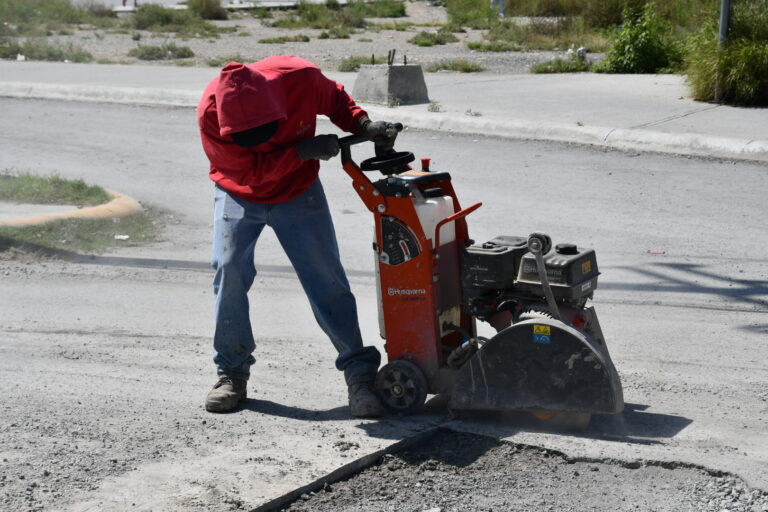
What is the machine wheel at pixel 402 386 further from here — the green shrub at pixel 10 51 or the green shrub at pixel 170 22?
the green shrub at pixel 170 22

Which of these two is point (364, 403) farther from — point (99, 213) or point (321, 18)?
point (321, 18)

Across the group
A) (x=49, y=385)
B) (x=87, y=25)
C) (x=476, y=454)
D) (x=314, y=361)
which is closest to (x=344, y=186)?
(x=314, y=361)

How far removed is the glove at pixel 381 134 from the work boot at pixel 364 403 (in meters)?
1.09

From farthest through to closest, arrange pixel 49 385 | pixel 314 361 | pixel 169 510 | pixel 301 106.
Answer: pixel 314 361
pixel 49 385
pixel 301 106
pixel 169 510

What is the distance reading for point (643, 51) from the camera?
17.1 m

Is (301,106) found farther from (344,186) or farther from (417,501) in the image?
(344,186)

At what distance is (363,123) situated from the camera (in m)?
4.79

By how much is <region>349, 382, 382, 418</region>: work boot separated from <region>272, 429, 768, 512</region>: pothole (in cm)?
38

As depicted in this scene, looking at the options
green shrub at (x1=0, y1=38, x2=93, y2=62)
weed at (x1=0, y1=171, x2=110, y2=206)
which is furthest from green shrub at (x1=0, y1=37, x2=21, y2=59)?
weed at (x1=0, y1=171, x2=110, y2=206)

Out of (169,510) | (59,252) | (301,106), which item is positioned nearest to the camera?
(169,510)

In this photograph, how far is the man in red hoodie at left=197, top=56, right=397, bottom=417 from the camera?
180 inches

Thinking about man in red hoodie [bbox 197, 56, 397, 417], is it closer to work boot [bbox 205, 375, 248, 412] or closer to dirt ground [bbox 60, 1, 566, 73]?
work boot [bbox 205, 375, 248, 412]

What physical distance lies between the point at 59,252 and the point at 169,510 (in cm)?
468

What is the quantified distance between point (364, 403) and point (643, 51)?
13758 mm
